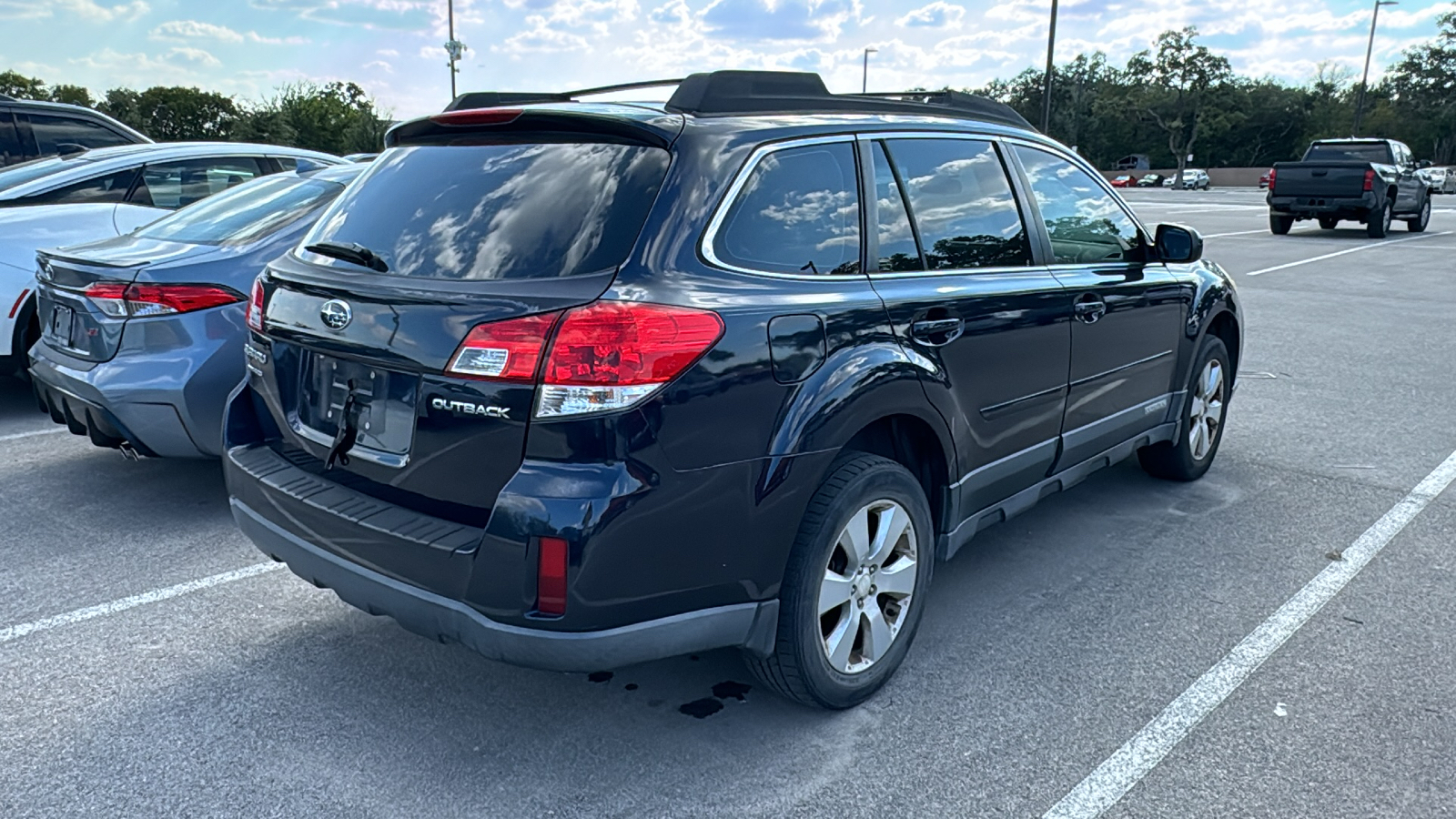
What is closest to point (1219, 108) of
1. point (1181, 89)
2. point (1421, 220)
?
point (1181, 89)

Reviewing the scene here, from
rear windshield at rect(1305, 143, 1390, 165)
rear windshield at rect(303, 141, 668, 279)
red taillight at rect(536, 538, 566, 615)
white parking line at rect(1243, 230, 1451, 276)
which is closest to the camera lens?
red taillight at rect(536, 538, 566, 615)

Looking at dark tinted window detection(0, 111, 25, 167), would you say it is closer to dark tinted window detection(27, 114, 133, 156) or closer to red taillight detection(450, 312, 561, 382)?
dark tinted window detection(27, 114, 133, 156)

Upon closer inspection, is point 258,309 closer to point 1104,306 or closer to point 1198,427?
point 1104,306

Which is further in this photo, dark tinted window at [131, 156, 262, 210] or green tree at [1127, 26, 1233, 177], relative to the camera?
green tree at [1127, 26, 1233, 177]

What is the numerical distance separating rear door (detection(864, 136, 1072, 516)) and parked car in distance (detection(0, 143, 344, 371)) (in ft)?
15.1

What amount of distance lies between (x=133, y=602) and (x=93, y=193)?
397 centimetres

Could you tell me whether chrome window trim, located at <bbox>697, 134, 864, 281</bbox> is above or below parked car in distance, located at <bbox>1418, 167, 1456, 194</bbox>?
above

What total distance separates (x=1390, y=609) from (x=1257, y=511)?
43.6 inches

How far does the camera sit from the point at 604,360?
2418mm

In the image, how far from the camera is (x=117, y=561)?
4.11 metres

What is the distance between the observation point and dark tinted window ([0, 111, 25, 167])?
9.51 metres

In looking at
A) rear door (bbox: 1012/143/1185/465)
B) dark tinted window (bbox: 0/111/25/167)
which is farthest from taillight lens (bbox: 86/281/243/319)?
dark tinted window (bbox: 0/111/25/167)

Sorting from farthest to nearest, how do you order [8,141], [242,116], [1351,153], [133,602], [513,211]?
[242,116], [1351,153], [8,141], [133,602], [513,211]

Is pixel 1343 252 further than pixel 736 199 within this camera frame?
Yes
